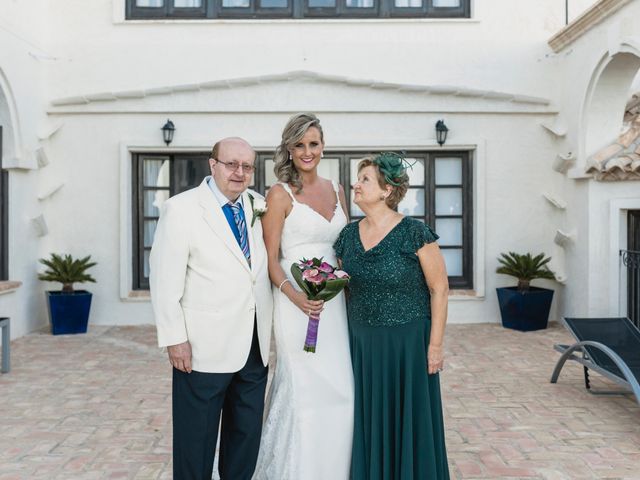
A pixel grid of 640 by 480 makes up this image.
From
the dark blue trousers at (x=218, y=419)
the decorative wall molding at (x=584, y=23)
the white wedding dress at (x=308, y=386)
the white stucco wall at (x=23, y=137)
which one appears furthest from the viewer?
the white stucco wall at (x=23, y=137)

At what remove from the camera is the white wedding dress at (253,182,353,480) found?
335cm

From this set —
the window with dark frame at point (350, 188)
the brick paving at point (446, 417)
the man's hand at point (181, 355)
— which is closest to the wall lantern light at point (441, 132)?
the window with dark frame at point (350, 188)

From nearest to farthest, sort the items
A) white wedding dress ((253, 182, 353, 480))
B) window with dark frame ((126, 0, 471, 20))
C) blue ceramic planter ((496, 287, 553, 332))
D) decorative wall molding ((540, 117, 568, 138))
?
white wedding dress ((253, 182, 353, 480)), blue ceramic planter ((496, 287, 553, 332)), decorative wall molding ((540, 117, 568, 138)), window with dark frame ((126, 0, 471, 20))

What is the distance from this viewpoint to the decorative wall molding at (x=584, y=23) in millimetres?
7209

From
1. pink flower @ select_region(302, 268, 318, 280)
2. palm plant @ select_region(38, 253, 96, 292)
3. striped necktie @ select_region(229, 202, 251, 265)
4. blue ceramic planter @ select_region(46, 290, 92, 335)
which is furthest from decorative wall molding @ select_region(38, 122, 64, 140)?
pink flower @ select_region(302, 268, 318, 280)

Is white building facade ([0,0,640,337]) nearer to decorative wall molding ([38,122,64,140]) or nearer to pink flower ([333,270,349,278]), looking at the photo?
decorative wall molding ([38,122,64,140])

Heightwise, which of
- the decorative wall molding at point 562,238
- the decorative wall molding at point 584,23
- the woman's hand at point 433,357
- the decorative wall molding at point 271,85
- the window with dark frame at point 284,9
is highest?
the window with dark frame at point 284,9

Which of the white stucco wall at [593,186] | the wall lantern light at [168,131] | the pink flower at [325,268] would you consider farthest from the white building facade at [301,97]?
the pink flower at [325,268]

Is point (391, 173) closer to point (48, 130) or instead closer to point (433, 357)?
point (433, 357)

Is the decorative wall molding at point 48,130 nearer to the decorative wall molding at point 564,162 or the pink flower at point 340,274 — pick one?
the decorative wall molding at point 564,162

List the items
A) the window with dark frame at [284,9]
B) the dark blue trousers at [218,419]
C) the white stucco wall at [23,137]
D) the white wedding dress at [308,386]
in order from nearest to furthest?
1. the dark blue trousers at [218,419]
2. the white wedding dress at [308,386]
3. the white stucco wall at [23,137]
4. the window with dark frame at [284,9]

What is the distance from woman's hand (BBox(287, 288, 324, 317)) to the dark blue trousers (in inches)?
9.9

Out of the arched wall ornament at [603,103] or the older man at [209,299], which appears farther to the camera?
the arched wall ornament at [603,103]

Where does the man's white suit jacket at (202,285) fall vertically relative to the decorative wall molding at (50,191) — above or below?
below
